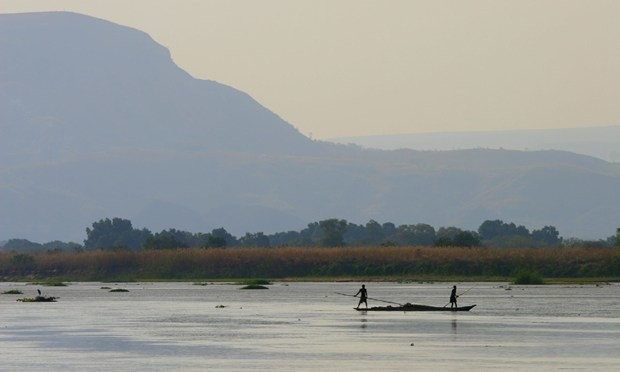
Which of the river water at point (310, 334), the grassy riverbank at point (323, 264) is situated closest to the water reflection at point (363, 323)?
the river water at point (310, 334)

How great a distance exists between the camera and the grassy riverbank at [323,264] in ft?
439

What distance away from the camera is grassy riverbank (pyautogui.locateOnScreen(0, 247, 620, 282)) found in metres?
134

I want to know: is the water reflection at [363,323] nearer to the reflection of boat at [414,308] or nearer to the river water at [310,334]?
the river water at [310,334]

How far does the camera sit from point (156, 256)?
15488 centimetres

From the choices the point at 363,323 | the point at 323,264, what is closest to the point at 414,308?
the point at 363,323

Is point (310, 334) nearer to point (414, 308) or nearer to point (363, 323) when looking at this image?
point (363, 323)

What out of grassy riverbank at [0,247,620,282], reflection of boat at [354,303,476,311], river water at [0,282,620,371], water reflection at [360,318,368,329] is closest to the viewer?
river water at [0,282,620,371]

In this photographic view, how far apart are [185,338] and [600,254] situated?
250ft

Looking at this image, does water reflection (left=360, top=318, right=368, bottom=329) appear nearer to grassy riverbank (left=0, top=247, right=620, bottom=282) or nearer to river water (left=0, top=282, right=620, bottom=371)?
river water (left=0, top=282, right=620, bottom=371)

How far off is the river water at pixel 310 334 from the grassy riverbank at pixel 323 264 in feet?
99.0

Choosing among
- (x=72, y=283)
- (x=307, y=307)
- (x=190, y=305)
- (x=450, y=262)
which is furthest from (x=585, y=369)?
(x=72, y=283)

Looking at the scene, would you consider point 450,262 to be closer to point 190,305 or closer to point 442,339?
point 190,305

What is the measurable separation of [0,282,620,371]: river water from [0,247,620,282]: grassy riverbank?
99.0 ft

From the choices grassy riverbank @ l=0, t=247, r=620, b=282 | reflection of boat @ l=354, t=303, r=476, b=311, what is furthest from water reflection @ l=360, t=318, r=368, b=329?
grassy riverbank @ l=0, t=247, r=620, b=282
